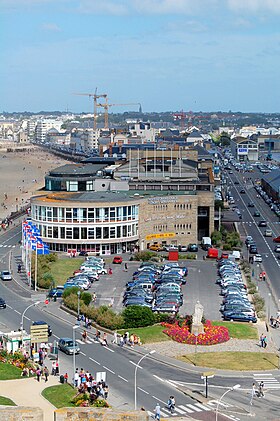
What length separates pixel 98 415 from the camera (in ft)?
74.8

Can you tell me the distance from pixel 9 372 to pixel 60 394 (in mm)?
4594

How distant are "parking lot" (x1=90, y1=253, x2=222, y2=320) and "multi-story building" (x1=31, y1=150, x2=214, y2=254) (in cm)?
501

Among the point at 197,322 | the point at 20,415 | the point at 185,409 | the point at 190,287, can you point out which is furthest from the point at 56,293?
the point at 20,415

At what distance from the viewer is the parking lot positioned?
203ft

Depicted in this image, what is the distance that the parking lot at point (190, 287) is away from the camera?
6178 cm

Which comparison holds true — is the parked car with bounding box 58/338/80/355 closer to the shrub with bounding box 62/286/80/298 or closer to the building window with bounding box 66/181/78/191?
the shrub with bounding box 62/286/80/298

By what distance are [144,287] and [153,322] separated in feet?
37.8

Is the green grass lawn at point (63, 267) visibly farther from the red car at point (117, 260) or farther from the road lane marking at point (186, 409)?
the road lane marking at point (186, 409)

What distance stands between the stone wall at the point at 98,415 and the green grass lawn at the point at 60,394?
1460 centimetres

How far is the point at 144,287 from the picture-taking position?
6688 centimetres

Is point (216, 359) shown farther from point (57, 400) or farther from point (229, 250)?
point (229, 250)

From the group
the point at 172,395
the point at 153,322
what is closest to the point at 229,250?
the point at 153,322

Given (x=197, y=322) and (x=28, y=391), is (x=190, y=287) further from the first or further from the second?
(x=28, y=391)

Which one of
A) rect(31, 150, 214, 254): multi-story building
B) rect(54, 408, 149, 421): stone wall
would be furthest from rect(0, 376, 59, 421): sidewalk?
rect(31, 150, 214, 254): multi-story building
